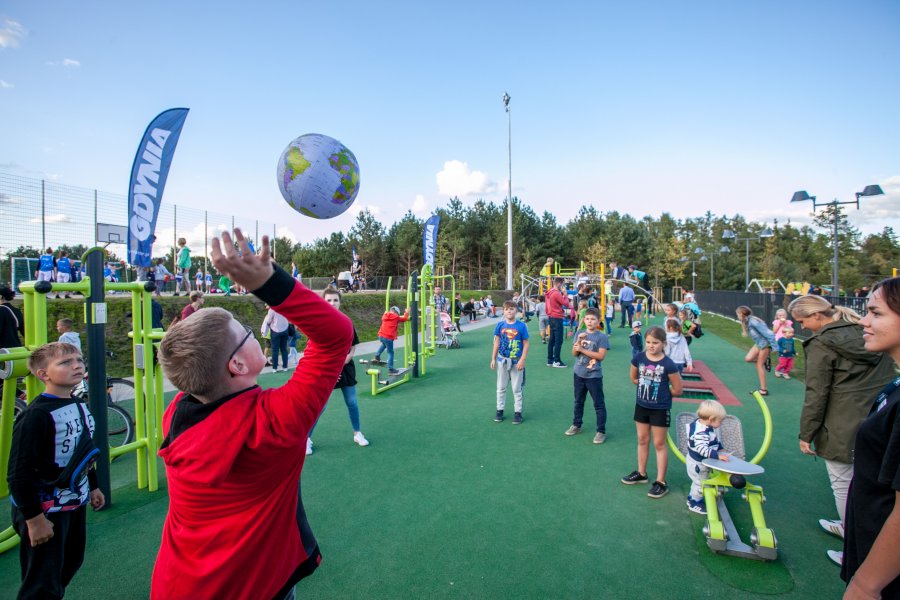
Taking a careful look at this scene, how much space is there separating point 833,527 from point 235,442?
14.8ft

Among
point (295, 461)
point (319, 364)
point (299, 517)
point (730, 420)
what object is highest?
point (319, 364)

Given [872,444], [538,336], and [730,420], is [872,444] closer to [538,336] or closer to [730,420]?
[730,420]

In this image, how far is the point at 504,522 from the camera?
3.89 meters

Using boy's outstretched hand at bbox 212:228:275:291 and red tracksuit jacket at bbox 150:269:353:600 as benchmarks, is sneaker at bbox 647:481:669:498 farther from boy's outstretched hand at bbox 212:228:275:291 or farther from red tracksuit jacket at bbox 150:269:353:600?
boy's outstretched hand at bbox 212:228:275:291

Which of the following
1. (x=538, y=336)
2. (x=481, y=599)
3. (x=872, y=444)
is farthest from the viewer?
(x=538, y=336)

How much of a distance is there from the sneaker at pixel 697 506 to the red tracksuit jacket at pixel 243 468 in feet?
12.4

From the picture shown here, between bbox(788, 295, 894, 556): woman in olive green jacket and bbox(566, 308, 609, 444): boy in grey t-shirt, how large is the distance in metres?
2.26

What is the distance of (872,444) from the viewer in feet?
4.99

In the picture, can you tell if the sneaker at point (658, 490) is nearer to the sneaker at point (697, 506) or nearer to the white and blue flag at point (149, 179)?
the sneaker at point (697, 506)

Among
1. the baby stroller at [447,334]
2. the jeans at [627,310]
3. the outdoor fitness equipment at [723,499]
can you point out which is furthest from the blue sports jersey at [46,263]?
the jeans at [627,310]

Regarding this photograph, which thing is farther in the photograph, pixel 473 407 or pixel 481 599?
pixel 473 407

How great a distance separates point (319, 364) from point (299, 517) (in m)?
0.71

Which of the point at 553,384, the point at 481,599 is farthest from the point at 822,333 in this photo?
the point at 553,384

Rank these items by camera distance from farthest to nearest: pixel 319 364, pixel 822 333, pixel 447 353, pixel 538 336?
pixel 538 336
pixel 447 353
pixel 822 333
pixel 319 364
